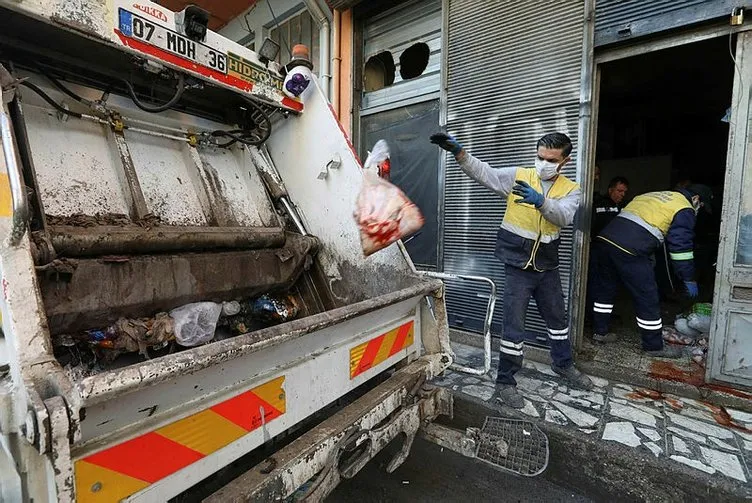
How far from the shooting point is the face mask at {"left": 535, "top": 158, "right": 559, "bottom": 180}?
250 cm

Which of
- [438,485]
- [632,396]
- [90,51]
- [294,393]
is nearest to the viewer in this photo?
[294,393]

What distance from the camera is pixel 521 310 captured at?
101 inches

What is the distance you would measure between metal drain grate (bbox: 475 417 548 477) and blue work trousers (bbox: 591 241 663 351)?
1.65 meters

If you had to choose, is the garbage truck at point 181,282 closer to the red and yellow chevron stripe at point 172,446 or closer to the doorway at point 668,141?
the red and yellow chevron stripe at point 172,446

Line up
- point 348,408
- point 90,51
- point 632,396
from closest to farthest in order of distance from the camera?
point 348,408 < point 90,51 < point 632,396

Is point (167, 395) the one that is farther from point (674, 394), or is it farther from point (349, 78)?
point (349, 78)

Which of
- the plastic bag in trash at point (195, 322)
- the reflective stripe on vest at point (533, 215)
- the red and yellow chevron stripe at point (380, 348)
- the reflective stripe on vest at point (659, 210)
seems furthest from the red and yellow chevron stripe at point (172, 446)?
the reflective stripe on vest at point (659, 210)

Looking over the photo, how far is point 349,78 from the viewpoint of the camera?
446 cm

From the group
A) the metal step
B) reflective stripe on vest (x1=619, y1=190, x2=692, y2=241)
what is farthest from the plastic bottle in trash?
reflective stripe on vest (x1=619, y1=190, x2=692, y2=241)

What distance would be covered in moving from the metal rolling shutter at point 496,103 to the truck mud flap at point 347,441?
167 cm

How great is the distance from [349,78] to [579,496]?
4.23 m

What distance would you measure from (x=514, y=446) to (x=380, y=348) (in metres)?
0.96

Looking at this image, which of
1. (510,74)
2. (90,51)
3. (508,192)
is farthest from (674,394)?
(90,51)

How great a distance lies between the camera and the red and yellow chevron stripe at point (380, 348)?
1.67 meters
